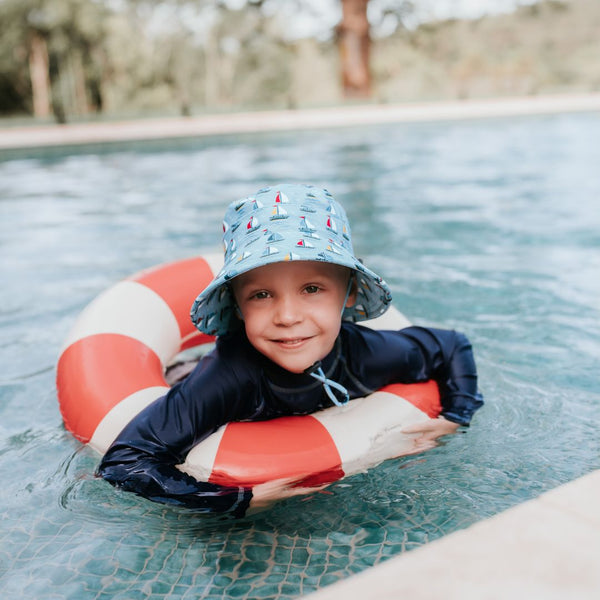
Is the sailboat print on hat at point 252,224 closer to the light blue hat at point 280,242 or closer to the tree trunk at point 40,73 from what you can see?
Result: the light blue hat at point 280,242

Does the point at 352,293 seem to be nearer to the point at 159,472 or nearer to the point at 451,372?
the point at 451,372

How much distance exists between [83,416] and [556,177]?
680 cm

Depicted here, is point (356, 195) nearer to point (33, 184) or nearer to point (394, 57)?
point (33, 184)

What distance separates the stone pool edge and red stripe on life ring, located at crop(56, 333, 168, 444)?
127 centimetres

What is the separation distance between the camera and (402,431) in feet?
6.80

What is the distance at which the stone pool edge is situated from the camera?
3.20 ft

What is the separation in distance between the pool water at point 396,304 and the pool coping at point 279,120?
4.13 m

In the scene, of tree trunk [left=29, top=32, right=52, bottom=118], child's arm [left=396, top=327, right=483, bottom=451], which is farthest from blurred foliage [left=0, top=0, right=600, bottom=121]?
child's arm [left=396, top=327, right=483, bottom=451]

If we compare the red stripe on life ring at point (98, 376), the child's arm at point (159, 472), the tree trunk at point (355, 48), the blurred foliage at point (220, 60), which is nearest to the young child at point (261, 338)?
the child's arm at point (159, 472)

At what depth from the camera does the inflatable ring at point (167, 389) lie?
1870mm

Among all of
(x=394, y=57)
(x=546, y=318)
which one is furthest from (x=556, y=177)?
(x=394, y=57)

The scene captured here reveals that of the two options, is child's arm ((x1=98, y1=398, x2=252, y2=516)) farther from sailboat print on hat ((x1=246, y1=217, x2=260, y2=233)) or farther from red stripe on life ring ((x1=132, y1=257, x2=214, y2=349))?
red stripe on life ring ((x1=132, y1=257, x2=214, y2=349))

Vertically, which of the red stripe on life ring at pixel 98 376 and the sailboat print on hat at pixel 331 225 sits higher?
the sailboat print on hat at pixel 331 225

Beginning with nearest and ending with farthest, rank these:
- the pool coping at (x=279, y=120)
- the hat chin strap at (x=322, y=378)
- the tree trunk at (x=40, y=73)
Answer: the hat chin strap at (x=322, y=378), the pool coping at (x=279, y=120), the tree trunk at (x=40, y=73)
